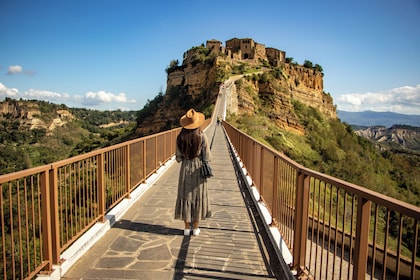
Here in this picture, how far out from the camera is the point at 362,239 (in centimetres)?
221

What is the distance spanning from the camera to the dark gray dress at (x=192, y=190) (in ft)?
15.0

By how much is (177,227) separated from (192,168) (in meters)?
1.27

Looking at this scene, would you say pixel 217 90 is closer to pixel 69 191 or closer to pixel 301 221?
pixel 69 191

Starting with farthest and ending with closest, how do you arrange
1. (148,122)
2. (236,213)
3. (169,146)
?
(148,122) < (169,146) < (236,213)

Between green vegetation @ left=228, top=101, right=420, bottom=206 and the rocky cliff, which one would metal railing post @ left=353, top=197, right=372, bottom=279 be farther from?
the rocky cliff

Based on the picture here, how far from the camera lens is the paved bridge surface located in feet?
11.8

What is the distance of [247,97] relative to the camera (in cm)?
4578

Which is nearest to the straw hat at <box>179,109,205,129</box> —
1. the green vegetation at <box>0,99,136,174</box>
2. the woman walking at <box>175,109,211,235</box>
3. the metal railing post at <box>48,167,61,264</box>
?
the woman walking at <box>175,109,211,235</box>

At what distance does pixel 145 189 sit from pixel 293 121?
4387 cm

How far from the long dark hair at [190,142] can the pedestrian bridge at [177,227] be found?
131cm

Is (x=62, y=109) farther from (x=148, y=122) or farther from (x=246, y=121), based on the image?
(x=246, y=121)

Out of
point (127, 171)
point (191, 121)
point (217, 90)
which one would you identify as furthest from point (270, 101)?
point (191, 121)

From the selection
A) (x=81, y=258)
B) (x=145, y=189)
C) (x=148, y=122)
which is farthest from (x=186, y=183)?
(x=148, y=122)

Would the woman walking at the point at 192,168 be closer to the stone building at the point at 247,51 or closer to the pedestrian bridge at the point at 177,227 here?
the pedestrian bridge at the point at 177,227
